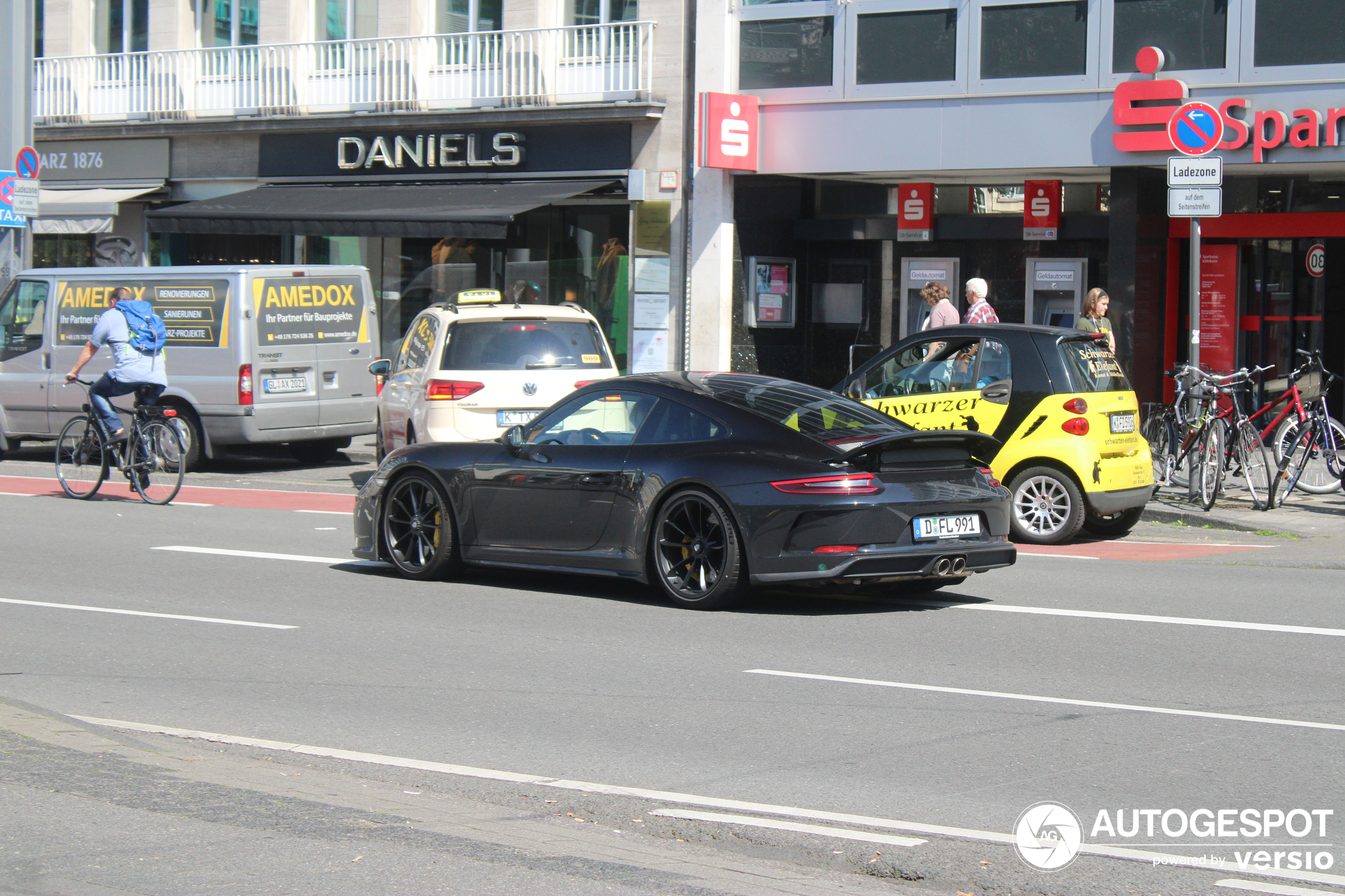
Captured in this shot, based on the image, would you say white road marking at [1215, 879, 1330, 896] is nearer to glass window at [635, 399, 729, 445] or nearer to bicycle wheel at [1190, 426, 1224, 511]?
glass window at [635, 399, 729, 445]

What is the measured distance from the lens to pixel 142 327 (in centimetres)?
1477

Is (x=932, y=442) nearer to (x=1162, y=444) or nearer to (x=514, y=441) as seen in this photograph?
(x=514, y=441)

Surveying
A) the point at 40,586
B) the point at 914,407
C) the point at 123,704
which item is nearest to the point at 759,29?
the point at 914,407

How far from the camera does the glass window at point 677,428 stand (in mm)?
9141

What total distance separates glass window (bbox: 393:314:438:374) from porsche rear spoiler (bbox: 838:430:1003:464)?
6.08 meters

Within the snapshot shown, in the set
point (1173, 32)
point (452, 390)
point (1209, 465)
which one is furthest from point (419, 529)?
point (1173, 32)

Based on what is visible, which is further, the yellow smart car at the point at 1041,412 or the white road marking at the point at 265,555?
the yellow smart car at the point at 1041,412

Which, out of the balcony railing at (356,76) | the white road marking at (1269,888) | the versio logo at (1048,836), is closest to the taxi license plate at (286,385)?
the balcony railing at (356,76)

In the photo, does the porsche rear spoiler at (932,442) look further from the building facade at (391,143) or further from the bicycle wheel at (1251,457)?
the building facade at (391,143)

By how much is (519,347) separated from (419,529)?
12.7 feet

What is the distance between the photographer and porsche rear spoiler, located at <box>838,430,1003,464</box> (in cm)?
877

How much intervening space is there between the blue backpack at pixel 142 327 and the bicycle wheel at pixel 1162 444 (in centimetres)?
932

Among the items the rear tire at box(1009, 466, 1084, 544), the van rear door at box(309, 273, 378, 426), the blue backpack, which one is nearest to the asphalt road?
the rear tire at box(1009, 466, 1084, 544)

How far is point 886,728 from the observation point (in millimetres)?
6449
